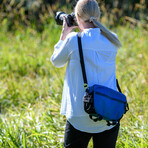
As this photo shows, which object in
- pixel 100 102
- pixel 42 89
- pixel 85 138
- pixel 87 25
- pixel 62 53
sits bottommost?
pixel 42 89

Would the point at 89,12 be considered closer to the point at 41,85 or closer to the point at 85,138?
the point at 85,138

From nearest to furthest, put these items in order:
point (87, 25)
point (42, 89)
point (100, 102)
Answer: point (100, 102), point (87, 25), point (42, 89)

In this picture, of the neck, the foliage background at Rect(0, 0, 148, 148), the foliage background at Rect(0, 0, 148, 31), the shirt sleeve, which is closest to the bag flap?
the shirt sleeve

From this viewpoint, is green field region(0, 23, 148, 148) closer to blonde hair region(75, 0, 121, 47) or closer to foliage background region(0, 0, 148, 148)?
foliage background region(0, 0, 148, 148)

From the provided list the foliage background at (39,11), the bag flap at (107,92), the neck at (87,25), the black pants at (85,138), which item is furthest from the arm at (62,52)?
the foliage background at (39,11)

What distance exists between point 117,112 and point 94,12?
73 centimetres

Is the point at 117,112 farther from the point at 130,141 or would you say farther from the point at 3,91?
the point at 3,91

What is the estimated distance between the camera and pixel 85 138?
196 centimetres

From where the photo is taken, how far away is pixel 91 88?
1.77 meters

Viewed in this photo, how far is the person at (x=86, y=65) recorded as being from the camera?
180 cm

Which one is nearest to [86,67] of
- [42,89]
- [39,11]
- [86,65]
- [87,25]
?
[86,65]

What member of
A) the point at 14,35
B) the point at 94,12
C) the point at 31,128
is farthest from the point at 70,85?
the point at 14,35

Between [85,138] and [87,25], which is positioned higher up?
[87,25]

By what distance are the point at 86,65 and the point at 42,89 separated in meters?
2.20
